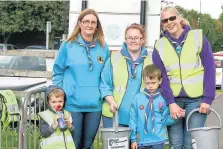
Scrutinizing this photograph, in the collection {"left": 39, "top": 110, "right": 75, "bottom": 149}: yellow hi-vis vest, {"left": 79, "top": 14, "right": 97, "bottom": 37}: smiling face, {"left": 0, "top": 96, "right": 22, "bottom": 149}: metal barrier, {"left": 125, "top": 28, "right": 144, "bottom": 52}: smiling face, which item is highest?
{"left": 79, "top": 14, "right": 97, "bottom": 37}: smiling face

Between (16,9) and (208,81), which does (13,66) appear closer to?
(208,81)

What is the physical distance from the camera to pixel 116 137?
5078 millimetres

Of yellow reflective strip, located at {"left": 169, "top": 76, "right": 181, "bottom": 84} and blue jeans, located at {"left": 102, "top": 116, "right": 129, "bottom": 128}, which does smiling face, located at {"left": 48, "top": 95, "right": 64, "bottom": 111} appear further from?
yellow reflective strip, located at {"left": 169, "top": 76, "right": 181, "bottom": 84}

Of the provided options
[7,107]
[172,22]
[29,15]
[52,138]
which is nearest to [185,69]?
[172,22]

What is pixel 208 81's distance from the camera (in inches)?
205

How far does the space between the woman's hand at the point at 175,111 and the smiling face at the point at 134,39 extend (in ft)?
2.20

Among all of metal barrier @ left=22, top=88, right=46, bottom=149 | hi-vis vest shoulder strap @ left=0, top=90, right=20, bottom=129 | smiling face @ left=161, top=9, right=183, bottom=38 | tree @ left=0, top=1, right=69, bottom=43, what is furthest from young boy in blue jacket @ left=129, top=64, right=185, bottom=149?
tree @ left=0, top=1, right=69, bottom=43

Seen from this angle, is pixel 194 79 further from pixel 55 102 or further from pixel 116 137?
pixel 55 102

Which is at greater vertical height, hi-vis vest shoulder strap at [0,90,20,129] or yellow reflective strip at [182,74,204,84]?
yellow reflective strip at [182,74,204,84]

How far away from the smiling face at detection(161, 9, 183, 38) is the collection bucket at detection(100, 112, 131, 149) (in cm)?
106

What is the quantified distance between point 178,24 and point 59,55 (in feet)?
4.23

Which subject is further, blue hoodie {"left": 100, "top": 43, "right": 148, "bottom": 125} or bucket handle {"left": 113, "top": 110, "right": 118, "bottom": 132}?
blue hoodie {"left": 100, "top": 43, "right": 148, "bottom": 125}

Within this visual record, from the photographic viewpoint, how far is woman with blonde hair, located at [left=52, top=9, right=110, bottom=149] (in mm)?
5473

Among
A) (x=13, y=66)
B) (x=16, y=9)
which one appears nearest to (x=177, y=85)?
(x=13, y=66)
